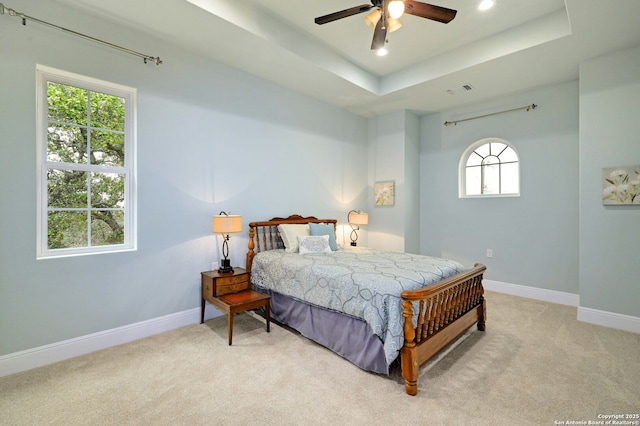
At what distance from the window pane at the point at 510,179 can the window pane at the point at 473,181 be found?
13.9 inches

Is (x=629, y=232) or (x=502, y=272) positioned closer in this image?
(x=629, y=232)

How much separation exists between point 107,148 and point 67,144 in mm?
298

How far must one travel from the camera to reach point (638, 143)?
3102mm

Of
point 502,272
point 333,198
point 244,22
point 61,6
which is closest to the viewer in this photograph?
point 61,6

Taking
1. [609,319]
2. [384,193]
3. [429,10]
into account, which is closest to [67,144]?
[429,10]

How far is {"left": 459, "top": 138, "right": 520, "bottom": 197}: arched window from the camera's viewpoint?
4551 millimetres

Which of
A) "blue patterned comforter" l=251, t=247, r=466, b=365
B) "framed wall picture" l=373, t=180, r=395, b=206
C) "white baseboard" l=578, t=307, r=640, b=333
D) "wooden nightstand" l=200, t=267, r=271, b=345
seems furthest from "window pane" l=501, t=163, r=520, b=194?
"wooden nightstand" l=200, t=267, r=271, b=345

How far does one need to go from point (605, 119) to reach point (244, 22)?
4.12 meters

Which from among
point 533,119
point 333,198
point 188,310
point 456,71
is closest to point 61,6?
point 188,310

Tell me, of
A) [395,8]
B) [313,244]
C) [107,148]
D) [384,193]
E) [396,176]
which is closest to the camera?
[395,8]

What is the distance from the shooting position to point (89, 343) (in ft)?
8.52

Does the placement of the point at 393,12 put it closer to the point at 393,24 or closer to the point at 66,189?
the point at 393,24

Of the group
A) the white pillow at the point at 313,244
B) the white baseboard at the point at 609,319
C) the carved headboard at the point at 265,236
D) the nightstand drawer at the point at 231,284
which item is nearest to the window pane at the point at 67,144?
the nightstand drawer at the point at 231,284

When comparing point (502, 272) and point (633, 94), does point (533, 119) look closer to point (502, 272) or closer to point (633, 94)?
point (633, 94)
